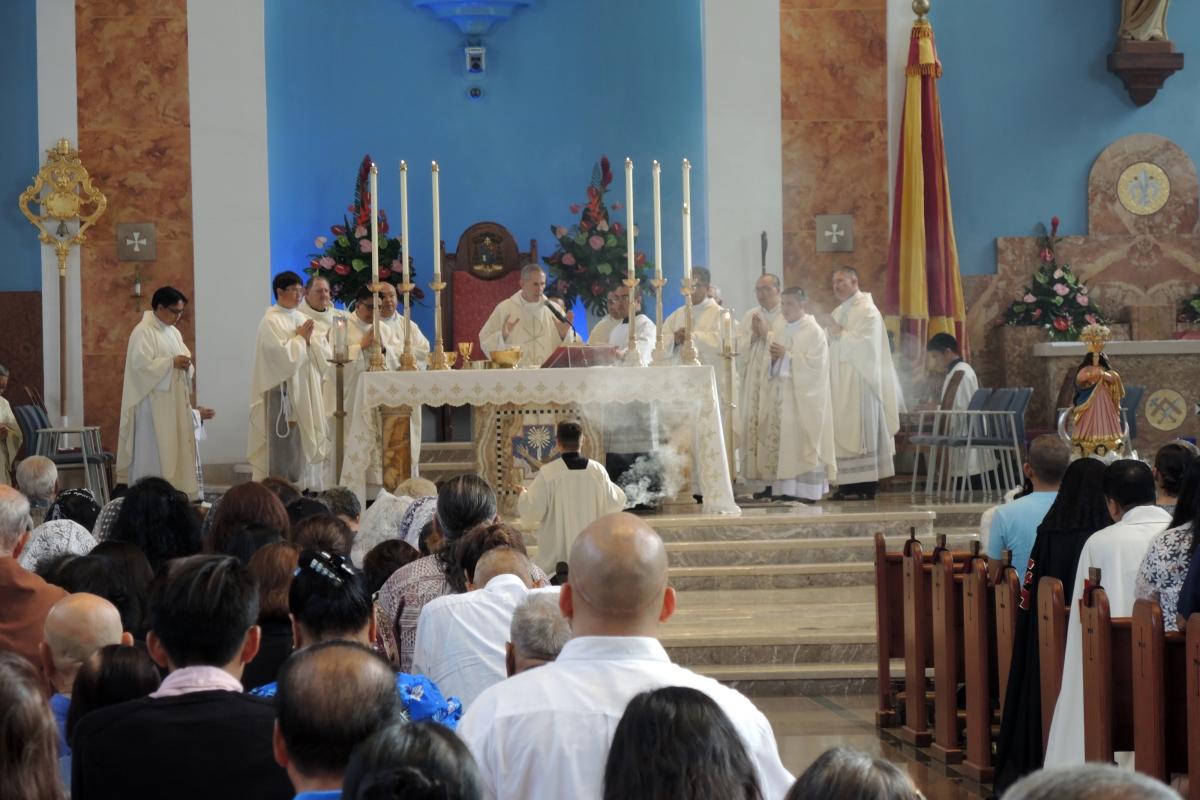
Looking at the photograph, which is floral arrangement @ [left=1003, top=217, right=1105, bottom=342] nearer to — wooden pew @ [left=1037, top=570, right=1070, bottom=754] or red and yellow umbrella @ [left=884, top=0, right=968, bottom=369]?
red and yellow umbrella @ [left=884, top=0, right=968, bottom=369]

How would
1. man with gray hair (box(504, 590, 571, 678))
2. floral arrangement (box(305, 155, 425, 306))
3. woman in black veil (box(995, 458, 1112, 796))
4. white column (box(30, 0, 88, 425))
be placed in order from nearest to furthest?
man with gray hair (box(504, 590, 571, 678)) → woman in black veil (box(995, 458, 1112, 796)) → floral arrangement (box(305, 155, 425, 306)) → white column (box(30, 0, 88, 425))

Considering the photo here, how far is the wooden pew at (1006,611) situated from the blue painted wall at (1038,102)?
8.75 meters

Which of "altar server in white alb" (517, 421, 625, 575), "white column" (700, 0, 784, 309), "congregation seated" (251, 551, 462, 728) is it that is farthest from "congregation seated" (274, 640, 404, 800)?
"white column" (700, 0, 784, 309)

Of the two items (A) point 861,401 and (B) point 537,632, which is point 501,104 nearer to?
(A) point 861,401

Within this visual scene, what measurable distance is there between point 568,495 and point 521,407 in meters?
2.12

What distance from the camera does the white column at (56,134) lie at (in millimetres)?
13945

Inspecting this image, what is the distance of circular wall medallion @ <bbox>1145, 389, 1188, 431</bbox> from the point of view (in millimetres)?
13531

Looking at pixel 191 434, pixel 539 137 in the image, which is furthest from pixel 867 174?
pixel 191 434

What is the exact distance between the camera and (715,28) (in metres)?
14.2

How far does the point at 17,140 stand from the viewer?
14109 millimetres

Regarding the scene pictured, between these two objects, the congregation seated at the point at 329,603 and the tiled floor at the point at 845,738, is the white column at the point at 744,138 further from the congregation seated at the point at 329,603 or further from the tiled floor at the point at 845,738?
the congregation seated at the point at 329,603

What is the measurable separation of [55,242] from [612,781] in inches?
490

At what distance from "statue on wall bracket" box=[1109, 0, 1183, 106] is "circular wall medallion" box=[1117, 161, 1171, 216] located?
75 cm

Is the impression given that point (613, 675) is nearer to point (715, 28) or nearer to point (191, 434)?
point (191, 434)
